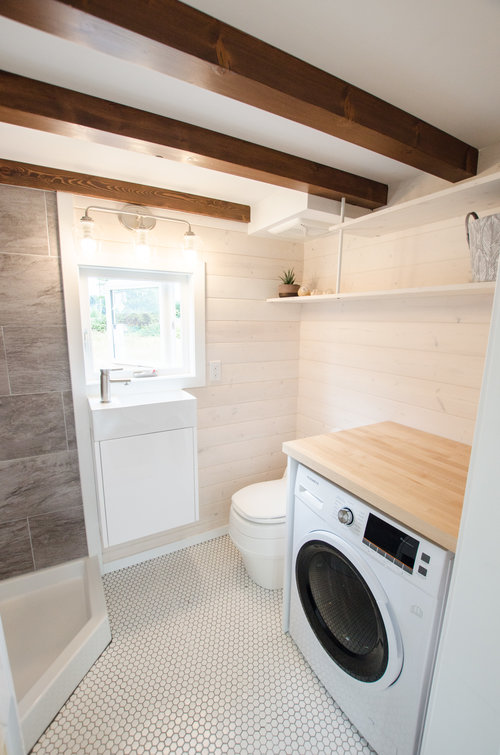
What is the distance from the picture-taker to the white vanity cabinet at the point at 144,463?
1582mm

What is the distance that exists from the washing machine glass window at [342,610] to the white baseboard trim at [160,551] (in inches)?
41.1

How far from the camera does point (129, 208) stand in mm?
1705

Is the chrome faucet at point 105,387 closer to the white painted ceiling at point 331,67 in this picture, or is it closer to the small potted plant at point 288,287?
the white painted ceiling at point 331,67

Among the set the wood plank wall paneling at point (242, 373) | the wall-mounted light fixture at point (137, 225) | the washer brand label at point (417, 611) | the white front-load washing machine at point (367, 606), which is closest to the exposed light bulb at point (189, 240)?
the wall-mounted light fixture at point (137, 225)

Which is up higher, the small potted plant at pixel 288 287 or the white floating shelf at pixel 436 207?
the white floating shelf at pixel 436 207

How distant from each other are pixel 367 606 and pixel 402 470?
1.54 feet

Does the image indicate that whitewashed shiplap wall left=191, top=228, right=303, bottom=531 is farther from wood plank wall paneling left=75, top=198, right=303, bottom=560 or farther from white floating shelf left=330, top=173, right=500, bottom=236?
white floating shelf left=330, top=173, right=500, bottom=236

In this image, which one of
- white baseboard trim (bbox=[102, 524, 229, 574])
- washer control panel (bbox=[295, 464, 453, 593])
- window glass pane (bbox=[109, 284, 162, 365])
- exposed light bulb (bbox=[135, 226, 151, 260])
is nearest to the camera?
washer control panel (bbox=[295, 464, 453, 593])

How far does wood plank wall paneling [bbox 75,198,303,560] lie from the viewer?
2.06m

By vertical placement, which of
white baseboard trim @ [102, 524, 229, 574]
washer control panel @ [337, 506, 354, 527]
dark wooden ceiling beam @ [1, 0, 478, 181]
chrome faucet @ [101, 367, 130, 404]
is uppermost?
dark wooden ceiling beam @ [1, 0, 478, 181]

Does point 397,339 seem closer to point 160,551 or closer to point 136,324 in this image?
point 136,324

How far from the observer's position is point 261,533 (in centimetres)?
172

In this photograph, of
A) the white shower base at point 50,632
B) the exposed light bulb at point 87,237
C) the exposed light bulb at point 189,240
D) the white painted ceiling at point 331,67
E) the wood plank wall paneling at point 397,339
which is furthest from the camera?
the exposed light bulb at point 189,240

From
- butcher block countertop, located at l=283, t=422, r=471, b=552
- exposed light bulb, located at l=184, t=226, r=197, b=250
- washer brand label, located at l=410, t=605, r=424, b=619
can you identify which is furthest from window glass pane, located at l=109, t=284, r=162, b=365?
washer brand label, located at l=410, t=605, r=424, b=619
